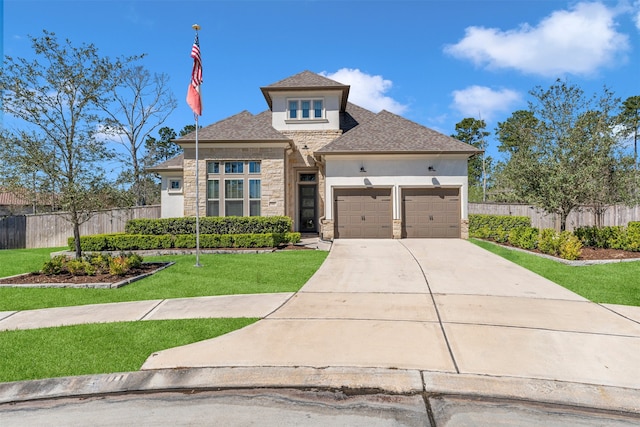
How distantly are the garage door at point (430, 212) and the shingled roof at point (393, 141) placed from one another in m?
1.79

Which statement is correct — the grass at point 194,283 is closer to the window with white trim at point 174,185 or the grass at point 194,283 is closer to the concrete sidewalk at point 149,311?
the concrete sidewalk at point 149,311

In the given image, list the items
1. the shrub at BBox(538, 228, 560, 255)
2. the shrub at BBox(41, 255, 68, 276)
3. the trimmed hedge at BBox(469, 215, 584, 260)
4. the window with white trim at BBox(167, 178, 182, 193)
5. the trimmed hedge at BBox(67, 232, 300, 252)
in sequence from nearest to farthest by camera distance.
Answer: the shrub at BBox(41, 255, 68, 276) → the trimmed hedge at BBox(469, 215, 584, 260) → the shrub at BBox(538, 228, 560, 255) → the trimmed hedge at BBox(67, 232, 300, 252) → the window with white trim at BBox(167, 178, 182, 193)

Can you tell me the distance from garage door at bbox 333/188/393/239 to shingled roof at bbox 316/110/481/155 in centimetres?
182

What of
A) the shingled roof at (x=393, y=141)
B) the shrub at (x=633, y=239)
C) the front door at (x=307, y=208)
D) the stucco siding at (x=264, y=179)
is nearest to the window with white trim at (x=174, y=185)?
the stucco siding at (x=264, y=179)

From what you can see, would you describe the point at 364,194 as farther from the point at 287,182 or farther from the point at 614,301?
the point at 614,301

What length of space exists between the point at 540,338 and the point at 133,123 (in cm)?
3472

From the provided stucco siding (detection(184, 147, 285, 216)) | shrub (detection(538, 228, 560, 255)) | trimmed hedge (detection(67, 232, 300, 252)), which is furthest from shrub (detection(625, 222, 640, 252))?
stucco siding (detection(184, 147, 285, 216))

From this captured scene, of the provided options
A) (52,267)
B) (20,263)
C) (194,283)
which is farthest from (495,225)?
(20,263)

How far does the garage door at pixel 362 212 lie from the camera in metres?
15.5

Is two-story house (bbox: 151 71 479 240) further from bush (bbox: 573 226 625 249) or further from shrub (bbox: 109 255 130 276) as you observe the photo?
shrub (bbox: 109 255 130 276)

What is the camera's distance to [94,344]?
4461mm

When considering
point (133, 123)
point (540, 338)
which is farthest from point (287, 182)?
point (133, 123)

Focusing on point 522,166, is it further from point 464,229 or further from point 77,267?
point 77,267

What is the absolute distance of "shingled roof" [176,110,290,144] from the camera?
595 inches
